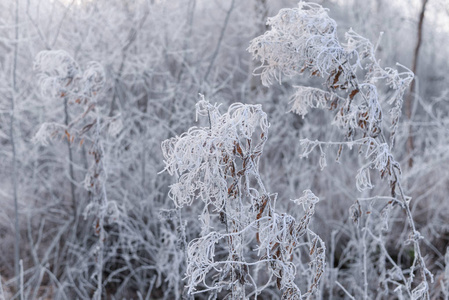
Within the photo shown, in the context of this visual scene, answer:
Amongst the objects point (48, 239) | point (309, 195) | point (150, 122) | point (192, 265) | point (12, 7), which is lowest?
point (48, 239)

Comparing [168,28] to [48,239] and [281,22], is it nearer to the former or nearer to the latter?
[48,239]

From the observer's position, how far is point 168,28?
15.0 ft

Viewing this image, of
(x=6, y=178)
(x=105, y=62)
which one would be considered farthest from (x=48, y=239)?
(x=105, y=62)

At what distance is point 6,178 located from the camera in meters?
4.95

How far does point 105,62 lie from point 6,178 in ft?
5.87

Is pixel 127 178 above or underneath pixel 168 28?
underneath

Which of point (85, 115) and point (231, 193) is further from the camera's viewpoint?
point (85, 115)

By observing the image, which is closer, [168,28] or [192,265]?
[192,265]

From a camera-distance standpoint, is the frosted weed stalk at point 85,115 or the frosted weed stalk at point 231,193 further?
the frosted weed stalk at point 85,115

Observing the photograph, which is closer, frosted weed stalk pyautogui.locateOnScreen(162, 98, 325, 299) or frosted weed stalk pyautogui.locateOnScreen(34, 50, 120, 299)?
frosted weed stalk pyautogui.locateOnScreen(162, 98, 325, 299)

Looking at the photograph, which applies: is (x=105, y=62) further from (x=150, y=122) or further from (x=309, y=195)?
(x=309, y=195)

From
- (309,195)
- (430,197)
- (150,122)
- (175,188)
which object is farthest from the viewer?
(430,197)

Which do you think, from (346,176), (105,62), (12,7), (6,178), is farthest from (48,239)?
(346,176)

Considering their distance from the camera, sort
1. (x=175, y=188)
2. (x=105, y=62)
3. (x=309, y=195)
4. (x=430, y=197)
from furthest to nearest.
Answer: (x=430, y=197)
(x=105, y=62)
(x=309, y=195)
(x=175, y=188)
